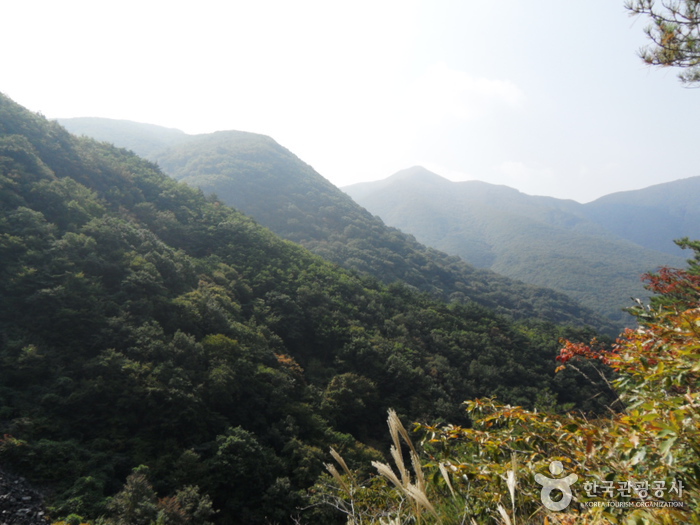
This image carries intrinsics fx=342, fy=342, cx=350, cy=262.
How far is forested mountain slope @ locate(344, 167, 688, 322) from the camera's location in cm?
10175

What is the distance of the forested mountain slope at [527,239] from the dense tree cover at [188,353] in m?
80.5

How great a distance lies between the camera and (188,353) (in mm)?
15953

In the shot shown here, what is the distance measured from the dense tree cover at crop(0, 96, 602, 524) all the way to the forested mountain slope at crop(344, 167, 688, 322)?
80.5m

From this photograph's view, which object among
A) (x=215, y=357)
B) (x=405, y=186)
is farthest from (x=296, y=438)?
(x=405, y=186)

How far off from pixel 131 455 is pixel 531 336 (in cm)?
3450

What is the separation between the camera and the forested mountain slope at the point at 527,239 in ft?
334

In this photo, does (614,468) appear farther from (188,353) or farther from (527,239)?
(527,239)
